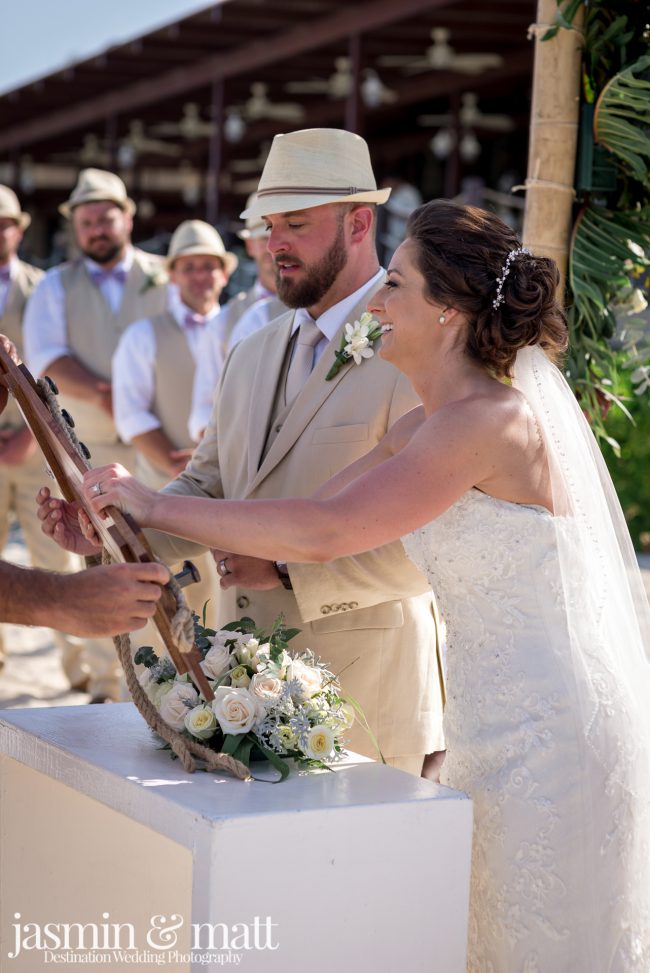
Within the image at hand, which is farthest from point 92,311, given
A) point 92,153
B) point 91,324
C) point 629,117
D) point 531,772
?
point 92,153

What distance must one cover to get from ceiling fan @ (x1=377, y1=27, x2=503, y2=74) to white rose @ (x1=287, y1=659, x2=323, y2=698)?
469 inches

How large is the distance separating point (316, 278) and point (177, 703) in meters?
1.44

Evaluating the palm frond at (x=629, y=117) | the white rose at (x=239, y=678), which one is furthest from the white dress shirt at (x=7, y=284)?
the white rose at (x=239, y=678)

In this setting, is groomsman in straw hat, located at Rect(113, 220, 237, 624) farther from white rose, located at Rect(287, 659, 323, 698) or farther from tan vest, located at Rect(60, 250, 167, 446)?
white rose, located at Rect(287, 659, 323, 698)

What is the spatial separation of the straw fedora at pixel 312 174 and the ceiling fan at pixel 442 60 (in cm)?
1053

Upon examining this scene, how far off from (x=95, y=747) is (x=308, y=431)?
1098 millimetres

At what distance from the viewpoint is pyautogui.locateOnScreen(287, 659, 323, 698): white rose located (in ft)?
8.89

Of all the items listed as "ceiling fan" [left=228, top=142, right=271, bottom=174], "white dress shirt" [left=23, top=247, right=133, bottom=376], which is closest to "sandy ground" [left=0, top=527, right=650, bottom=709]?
"white dress shirt" [left=23, top=247, right=133, bottom=376]

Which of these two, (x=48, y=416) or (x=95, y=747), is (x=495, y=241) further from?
(x=95, y=747)

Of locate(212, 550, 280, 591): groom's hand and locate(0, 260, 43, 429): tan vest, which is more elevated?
locate(0, 260, 43, 429): tan vest

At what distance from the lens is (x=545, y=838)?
2.74 meters

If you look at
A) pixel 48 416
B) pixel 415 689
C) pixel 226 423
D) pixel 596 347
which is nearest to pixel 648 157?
pixel 596 347

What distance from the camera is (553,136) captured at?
13.0 ft

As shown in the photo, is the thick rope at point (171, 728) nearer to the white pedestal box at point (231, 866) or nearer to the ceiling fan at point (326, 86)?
the white pedestal box at point (231, 866)
